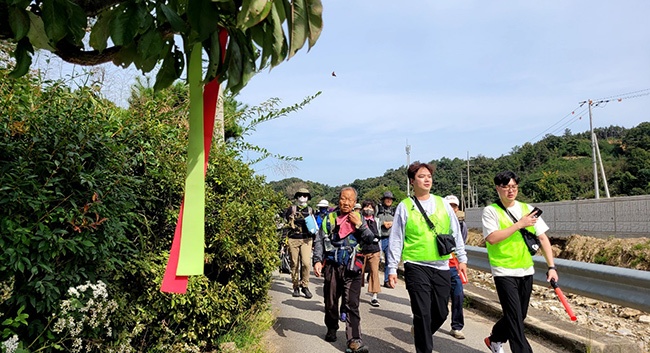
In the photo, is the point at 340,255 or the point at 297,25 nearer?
the point at 297,25

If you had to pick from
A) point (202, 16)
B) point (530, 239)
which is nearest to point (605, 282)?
point (530, 239)

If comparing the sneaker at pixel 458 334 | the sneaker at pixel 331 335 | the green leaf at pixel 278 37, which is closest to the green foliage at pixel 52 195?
the green leaf at pixel 278 37

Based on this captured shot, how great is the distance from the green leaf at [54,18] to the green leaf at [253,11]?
614mm

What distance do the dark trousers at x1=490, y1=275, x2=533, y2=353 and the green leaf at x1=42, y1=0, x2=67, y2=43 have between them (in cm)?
433

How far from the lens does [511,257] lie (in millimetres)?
4941

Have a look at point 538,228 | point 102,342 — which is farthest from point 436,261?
point 102,342

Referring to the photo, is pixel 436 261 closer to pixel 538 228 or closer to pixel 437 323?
pixel 437 323

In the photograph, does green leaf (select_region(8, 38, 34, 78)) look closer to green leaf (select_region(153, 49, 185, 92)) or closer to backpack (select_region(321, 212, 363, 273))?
green leaf (select_region(153, 49, 185, 92))

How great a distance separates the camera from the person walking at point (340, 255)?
6285mm

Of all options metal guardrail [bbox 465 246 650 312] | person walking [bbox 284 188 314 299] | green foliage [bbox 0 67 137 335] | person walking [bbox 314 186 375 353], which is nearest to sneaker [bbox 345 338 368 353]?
person walking [bbox 314 186 375 353]

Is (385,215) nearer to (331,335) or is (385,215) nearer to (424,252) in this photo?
(331,335)

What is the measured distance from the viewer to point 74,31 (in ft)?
5.83

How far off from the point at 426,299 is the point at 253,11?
3.88 m

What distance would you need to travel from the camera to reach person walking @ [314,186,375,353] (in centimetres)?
629
